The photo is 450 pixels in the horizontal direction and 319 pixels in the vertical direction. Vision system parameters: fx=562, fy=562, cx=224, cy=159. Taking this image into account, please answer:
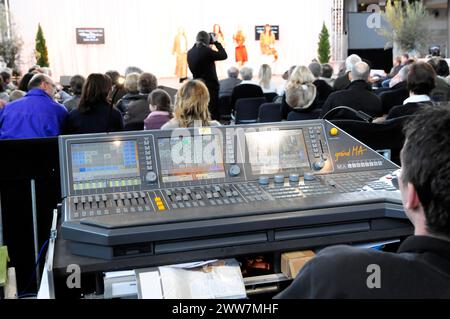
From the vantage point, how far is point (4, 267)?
6.16 feet

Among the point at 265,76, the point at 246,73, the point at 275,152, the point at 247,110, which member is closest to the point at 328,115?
the point at 275,152

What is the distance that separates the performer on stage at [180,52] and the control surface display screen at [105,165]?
13.2m

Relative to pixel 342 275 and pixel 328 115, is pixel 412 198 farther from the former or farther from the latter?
pixel 328 115

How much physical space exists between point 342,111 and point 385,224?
2220mm

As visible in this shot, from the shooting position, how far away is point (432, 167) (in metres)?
0.95

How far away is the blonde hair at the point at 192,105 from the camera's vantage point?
3.11 m

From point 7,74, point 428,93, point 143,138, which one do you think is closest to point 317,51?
point 7,74

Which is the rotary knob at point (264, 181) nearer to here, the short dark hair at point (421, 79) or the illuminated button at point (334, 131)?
the illuminated button at point (334, 131)

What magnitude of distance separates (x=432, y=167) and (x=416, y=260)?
16cm

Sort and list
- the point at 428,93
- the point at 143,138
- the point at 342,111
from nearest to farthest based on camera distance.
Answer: the point at 143,138
the point at 342,111
the point at 428,93

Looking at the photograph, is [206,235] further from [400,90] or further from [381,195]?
[400,90]

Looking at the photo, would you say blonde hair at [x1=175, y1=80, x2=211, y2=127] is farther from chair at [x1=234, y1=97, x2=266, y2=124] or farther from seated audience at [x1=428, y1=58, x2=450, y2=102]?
chair at [x1=234, y1=97, x2=266, y2=124]

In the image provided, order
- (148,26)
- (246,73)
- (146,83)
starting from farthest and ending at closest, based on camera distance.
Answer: (148,26)
(246,73)
(146,83)

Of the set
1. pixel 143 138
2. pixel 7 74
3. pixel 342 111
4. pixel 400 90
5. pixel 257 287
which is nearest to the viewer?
pixel 257 287
